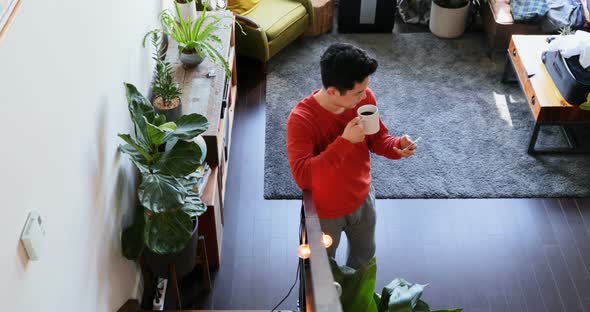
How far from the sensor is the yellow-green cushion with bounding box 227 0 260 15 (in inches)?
199

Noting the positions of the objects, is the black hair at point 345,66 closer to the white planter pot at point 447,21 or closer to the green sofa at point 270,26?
the green sofa at point 270,26

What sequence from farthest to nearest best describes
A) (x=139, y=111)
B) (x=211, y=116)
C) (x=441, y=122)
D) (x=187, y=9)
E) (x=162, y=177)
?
(x=441, y=122) < (x=187, y=9) < (x=211, y=116) < (x=139, y=111) < (x=162, y=177)

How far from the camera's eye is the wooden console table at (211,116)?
3334 millimetres

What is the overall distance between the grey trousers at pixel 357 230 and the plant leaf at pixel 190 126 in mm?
686

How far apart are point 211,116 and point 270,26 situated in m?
1.82

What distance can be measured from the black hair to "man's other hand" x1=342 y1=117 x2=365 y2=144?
125 millimetres

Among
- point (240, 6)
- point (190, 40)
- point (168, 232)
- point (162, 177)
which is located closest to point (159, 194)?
point (162, 177)

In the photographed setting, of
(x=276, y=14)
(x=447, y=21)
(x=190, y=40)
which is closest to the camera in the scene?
(x=190, y=40)

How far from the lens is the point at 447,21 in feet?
18.2

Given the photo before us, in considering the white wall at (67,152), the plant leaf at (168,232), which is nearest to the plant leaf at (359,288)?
the plant leaf at (168,232)

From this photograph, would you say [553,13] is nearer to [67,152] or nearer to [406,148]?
[406,148]

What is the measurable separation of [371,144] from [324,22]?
3.08 meters

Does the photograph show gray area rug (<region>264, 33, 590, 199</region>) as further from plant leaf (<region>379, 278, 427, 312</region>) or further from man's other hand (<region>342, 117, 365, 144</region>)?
man's other hand (<region>342, 117, 365, 144</region>)

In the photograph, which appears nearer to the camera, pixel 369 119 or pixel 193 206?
pixel 369 119
